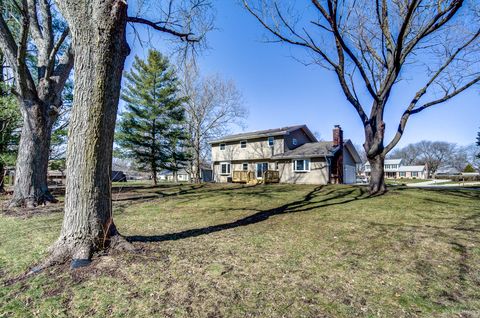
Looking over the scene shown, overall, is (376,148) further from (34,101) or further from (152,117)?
(152,117)

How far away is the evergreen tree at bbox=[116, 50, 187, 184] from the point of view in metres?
19.4

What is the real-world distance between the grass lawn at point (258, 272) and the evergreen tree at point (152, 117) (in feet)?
44.6

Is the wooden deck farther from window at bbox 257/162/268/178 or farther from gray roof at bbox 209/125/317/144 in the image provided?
gray roof at bbox 209/125/317/144

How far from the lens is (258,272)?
337 cm

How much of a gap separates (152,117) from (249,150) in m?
9.27

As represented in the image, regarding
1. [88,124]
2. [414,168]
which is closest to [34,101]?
[88,124]

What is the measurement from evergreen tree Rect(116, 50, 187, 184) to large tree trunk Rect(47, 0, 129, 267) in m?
16.5

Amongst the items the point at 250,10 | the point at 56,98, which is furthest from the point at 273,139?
the point at 56,98

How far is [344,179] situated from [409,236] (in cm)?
1709

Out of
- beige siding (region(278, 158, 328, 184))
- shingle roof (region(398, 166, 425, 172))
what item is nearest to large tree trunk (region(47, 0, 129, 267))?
beige siding (region(278, 158, 328, 184))

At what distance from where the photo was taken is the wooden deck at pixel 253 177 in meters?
19.8

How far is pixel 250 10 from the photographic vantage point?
33.0 ft

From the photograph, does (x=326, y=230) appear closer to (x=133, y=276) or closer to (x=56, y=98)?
(x=133, y=276)

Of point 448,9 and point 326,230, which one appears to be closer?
point 326,230
